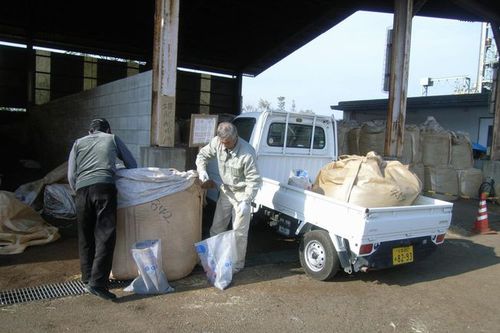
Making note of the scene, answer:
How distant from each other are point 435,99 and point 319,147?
1408 centimetres

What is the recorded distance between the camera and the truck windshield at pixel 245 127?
6.34 meters

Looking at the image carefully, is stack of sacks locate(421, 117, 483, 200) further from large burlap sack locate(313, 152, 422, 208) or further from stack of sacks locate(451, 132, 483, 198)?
large burlap sack locate(313, 152, 422, 208)

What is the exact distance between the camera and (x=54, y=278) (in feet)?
14.3

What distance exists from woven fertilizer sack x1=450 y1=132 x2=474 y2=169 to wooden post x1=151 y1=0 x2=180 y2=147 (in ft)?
28.5

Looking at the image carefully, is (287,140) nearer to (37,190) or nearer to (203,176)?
(203,176)

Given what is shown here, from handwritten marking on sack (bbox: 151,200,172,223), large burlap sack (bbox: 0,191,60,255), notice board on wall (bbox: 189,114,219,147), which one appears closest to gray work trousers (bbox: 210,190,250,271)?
handwritten marking on sack (bbox: 151,200,172,223)

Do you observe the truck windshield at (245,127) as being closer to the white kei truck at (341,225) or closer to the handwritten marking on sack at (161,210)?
the white kei truck at (341,225)

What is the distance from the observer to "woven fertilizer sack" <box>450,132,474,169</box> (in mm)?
11477

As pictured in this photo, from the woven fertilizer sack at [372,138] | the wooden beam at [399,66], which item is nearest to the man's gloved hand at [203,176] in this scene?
the wooden beam at [399,66]

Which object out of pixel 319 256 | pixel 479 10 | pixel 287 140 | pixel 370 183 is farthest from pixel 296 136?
pixel 479 10

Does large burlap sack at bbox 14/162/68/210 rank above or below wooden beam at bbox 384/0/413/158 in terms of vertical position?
below

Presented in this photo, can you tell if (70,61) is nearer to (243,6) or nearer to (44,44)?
(44,44)

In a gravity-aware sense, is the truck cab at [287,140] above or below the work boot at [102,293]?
above

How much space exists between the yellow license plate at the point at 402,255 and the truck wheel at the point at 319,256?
23.8 inches
